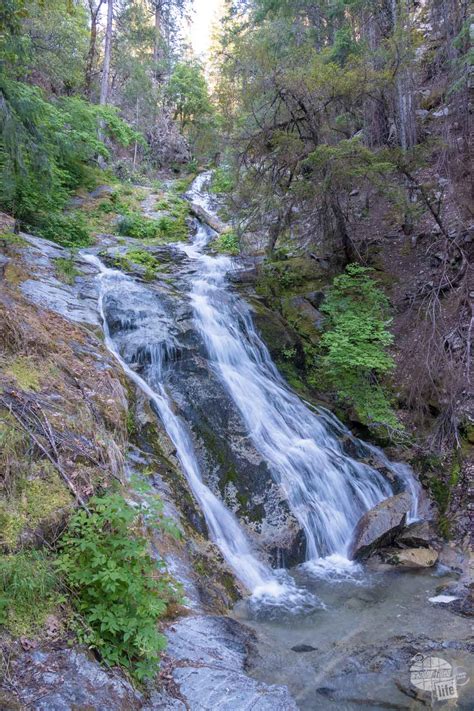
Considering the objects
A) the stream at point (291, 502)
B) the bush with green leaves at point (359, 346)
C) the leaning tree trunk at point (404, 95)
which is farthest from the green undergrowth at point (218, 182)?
the bush with green leaves at point (359, 346)

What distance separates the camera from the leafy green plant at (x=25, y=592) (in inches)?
116

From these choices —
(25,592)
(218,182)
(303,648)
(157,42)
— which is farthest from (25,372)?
(157,42)

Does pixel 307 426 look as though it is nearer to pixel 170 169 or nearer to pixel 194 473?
pixel 194 473

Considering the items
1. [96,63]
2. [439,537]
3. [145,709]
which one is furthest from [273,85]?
[96,63]

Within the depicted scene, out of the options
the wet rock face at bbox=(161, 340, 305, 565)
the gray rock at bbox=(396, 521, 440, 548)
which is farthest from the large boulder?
the wet rock face at bbox=(161, 340, 305, 565)

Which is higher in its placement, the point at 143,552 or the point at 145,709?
the point at 143,552

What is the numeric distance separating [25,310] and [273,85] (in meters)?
7.04

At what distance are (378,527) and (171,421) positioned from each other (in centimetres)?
324

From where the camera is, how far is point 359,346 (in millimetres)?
9703

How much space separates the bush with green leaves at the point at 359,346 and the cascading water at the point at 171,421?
328 centimetres

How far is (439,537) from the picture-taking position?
24.0 ft

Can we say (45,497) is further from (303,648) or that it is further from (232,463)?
(232,463)

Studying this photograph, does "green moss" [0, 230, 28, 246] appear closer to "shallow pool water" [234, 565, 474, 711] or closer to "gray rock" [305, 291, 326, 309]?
"gray rock" [305, 291, 326, 309]

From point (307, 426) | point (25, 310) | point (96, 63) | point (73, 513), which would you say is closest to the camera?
point (73, 513)
